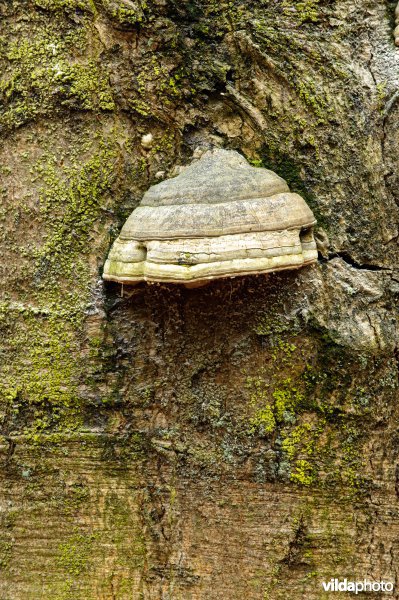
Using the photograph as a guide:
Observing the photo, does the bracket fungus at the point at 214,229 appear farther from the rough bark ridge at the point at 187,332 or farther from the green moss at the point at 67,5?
the green moss at the point at 67,5

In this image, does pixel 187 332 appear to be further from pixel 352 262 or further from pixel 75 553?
pixel 75 553

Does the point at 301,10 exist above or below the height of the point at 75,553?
above

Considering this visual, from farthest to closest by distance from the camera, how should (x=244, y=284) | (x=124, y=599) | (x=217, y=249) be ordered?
(x=124, y=599), (x=244, y=284), (x=217, y=249)

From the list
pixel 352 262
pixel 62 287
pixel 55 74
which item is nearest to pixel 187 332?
pixel 62 287

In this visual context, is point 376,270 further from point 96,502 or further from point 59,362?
point 96,502

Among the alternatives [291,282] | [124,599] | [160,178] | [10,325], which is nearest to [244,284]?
[291,282]

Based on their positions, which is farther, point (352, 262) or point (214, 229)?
point (352, 262)

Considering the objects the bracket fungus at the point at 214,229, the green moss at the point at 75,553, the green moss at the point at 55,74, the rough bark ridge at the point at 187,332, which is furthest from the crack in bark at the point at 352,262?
the green moss at the point at 75,553

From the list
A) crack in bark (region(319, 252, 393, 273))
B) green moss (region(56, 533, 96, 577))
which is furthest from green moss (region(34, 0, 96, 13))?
green moss (region(56, 533, 96, 577))
